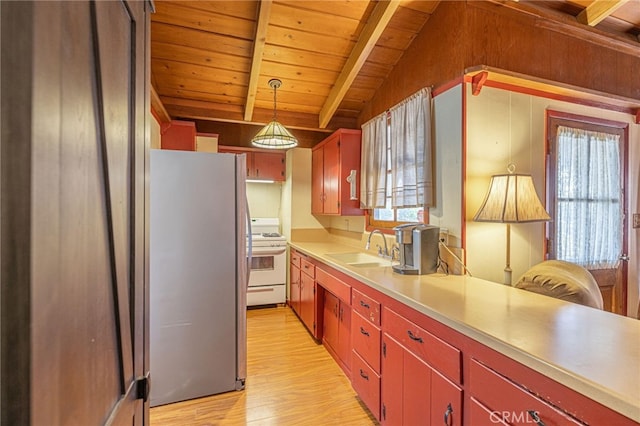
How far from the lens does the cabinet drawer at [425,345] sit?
127cm

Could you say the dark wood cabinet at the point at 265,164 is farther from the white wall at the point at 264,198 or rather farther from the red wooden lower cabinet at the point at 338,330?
the red wooden lower cabinet at the point at 338,330

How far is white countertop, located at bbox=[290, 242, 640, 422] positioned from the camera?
0.81m

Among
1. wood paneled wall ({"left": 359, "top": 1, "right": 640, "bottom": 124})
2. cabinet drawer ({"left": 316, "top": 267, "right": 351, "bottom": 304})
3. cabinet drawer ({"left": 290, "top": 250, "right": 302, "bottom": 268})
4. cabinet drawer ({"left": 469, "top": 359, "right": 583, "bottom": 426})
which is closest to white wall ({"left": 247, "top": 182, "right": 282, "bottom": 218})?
cabinet drawer ({"left": 290, "top": 250, "right": 302, "bottom": 268})

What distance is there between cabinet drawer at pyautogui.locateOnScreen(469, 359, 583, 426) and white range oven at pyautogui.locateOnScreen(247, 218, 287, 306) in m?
3.15

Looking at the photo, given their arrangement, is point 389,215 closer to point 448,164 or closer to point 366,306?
point 448,164

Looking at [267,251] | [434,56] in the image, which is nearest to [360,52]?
[434,56]

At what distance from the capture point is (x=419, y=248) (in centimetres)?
202

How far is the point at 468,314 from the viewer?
1278mm

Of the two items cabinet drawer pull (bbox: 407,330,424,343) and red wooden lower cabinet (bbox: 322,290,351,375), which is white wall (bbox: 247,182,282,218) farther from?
cabinet drawer pull (bbox: 407,330,424,343)

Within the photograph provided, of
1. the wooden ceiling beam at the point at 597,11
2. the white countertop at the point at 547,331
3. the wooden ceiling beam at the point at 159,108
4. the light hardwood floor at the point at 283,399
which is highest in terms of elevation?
the wooden ceiling beam at the point at 597,11

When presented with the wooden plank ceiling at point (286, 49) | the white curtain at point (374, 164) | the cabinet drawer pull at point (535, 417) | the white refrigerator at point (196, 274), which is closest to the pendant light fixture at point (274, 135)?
the wooden plank ceiling at point (286, 49)

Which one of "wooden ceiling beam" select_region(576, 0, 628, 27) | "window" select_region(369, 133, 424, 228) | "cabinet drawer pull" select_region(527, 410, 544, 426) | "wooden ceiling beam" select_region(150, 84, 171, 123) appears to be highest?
"wooden ceiling beam" select_region(576, 0, 628, 27)

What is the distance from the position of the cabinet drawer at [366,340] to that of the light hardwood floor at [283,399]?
42 cm

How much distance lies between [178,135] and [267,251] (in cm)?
176
